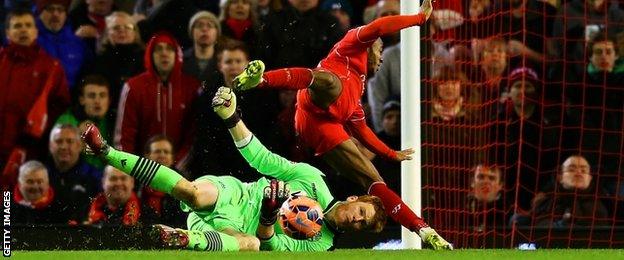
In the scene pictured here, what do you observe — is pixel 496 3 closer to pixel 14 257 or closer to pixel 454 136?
pixel 454 136

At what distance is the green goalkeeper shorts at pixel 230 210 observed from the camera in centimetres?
1008

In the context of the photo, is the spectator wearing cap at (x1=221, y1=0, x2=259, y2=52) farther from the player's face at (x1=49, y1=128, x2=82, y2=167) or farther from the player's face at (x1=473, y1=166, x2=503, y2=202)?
the player's face at (x1=473, y1=166, x2=503, y2=202)

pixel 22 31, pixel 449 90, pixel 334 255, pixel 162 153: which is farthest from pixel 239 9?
pixel 334 255

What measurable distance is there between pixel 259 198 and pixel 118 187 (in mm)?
1487

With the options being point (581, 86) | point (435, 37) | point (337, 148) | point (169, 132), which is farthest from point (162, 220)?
point (581, 86)

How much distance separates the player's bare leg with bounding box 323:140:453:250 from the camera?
1033 centimetres

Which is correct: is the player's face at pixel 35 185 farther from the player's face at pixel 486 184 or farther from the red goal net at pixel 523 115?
the player's face at pixel 486 184

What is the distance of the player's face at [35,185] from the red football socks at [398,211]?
2.26m

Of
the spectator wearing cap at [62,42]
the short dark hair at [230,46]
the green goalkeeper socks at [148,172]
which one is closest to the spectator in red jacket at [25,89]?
the spectator wearing cap at [62,42]

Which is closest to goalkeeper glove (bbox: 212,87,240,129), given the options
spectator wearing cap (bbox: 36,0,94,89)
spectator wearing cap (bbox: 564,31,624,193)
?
spectator wearing cap (bbox: 36,0,94,89)

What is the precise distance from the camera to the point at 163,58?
1165 cm

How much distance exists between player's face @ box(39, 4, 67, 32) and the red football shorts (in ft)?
6.84

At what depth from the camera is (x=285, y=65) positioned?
38.7 ft

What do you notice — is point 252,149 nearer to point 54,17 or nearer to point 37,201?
point 37,201
